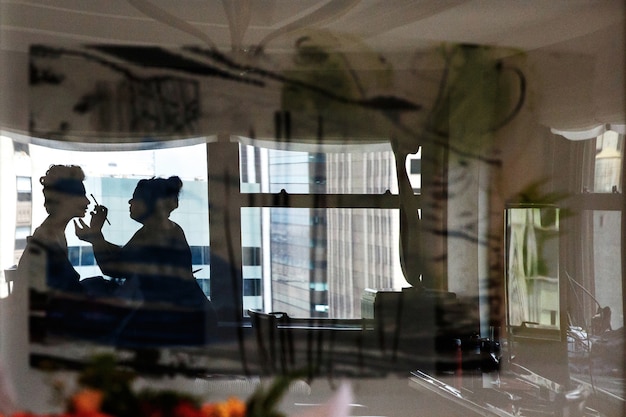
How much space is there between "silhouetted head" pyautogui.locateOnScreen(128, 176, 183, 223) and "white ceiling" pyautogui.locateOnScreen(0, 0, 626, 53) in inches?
9.2

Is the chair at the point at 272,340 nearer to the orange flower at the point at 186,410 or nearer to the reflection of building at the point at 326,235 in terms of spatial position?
the reflection of building at the point at 326,235

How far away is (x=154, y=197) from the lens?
1.15m

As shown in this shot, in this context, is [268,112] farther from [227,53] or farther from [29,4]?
[29,4]

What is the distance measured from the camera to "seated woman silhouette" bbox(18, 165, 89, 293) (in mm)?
1127

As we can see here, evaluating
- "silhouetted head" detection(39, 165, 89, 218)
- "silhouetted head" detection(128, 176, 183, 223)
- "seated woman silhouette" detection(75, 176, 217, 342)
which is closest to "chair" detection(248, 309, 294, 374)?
"seated woman silhouette" detection(75, 176, 217, 342)

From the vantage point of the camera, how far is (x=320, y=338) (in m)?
1.21

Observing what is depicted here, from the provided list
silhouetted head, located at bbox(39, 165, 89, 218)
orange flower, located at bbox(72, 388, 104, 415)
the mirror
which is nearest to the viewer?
orange flower, located at bbox(72, 388, 104, 415)

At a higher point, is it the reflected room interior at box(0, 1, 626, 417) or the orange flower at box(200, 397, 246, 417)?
the reflected room interior at box(0, 1, 626, 417)

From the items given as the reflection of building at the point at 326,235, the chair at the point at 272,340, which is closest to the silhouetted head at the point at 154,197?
the reflection of building at the point at 326,235

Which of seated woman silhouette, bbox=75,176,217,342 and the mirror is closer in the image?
seated woman silhouette, bbox=75,176,217,342

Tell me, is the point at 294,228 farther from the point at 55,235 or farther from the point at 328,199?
the point at 55,235

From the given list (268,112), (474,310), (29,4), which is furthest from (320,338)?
(29,4)

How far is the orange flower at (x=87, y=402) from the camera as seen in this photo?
0.70 metres

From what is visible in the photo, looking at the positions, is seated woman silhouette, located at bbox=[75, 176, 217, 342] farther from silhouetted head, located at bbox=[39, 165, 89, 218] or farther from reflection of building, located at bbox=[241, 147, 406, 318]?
reflection of building, located at bbox=[241, 147, 406, 318]
